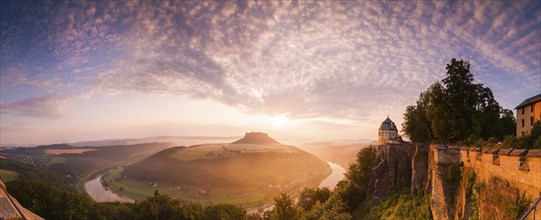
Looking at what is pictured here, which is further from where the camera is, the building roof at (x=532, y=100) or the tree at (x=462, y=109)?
the building roof at (x=532, y=100)

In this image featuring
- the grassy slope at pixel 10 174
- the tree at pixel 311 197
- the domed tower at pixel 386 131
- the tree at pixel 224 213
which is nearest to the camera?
the tree at pixel 311 197

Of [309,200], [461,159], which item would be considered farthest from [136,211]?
[461,159]

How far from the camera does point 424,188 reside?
30.0m

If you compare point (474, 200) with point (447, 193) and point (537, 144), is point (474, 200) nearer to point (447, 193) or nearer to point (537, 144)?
point (447, 193)

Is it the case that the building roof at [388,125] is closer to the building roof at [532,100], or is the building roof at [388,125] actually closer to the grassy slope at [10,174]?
the building roof at [532,100]

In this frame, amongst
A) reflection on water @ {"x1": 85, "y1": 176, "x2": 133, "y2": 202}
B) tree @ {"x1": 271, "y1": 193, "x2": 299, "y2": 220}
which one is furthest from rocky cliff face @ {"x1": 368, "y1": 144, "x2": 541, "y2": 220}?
reflection on water @ {"x1": 85, "y1": 176, "x2": 133, "y2": 202}

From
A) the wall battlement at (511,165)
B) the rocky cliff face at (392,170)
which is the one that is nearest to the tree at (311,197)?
the rocky cliff face at (392,170)

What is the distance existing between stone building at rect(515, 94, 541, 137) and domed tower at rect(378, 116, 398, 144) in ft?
97.7

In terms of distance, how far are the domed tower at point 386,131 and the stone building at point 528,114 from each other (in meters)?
29.8

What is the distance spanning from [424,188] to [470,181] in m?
13.7

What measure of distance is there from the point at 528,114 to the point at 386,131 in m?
33.2

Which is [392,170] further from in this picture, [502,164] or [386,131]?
[386,131]

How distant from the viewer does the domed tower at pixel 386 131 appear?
71688 mm

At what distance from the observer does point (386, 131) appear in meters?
72.1
